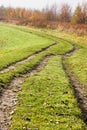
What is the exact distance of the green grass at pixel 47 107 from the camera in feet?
44.0

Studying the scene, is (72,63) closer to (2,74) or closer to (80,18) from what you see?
(2,74)

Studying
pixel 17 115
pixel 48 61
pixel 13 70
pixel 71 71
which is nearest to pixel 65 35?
pixel 48 61

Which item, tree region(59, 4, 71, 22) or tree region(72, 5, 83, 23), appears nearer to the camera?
tree region(72, 5, 83, 23)

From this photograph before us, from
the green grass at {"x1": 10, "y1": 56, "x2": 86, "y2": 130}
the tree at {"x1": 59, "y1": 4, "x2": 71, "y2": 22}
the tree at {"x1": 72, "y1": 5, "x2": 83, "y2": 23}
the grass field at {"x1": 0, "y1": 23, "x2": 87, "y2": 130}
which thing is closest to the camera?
the green grass at {"x1": 10, "y1": 56, "x2": 86, "y2": 130}

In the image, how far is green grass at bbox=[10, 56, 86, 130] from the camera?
13422 mm

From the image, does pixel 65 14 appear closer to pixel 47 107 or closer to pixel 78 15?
pixel 78 15

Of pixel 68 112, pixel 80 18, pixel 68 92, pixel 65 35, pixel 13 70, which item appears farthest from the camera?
pixel 80 18

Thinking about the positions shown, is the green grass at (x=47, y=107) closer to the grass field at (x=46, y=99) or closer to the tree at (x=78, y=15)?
the grass field at (x=46, y=99)

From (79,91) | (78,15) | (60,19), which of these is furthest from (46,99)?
(60,19)

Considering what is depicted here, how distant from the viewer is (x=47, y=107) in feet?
51.6

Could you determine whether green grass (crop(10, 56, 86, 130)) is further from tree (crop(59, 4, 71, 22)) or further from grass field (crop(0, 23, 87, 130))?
tree (crop(59, 4, 71, 22))

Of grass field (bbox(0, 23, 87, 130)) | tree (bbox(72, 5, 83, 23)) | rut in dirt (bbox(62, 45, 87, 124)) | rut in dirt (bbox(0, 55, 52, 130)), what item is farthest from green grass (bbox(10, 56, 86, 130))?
tree (bbox(72, 5, 83, 23))

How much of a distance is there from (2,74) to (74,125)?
10002 millimetres

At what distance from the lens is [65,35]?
64875 millimetres
